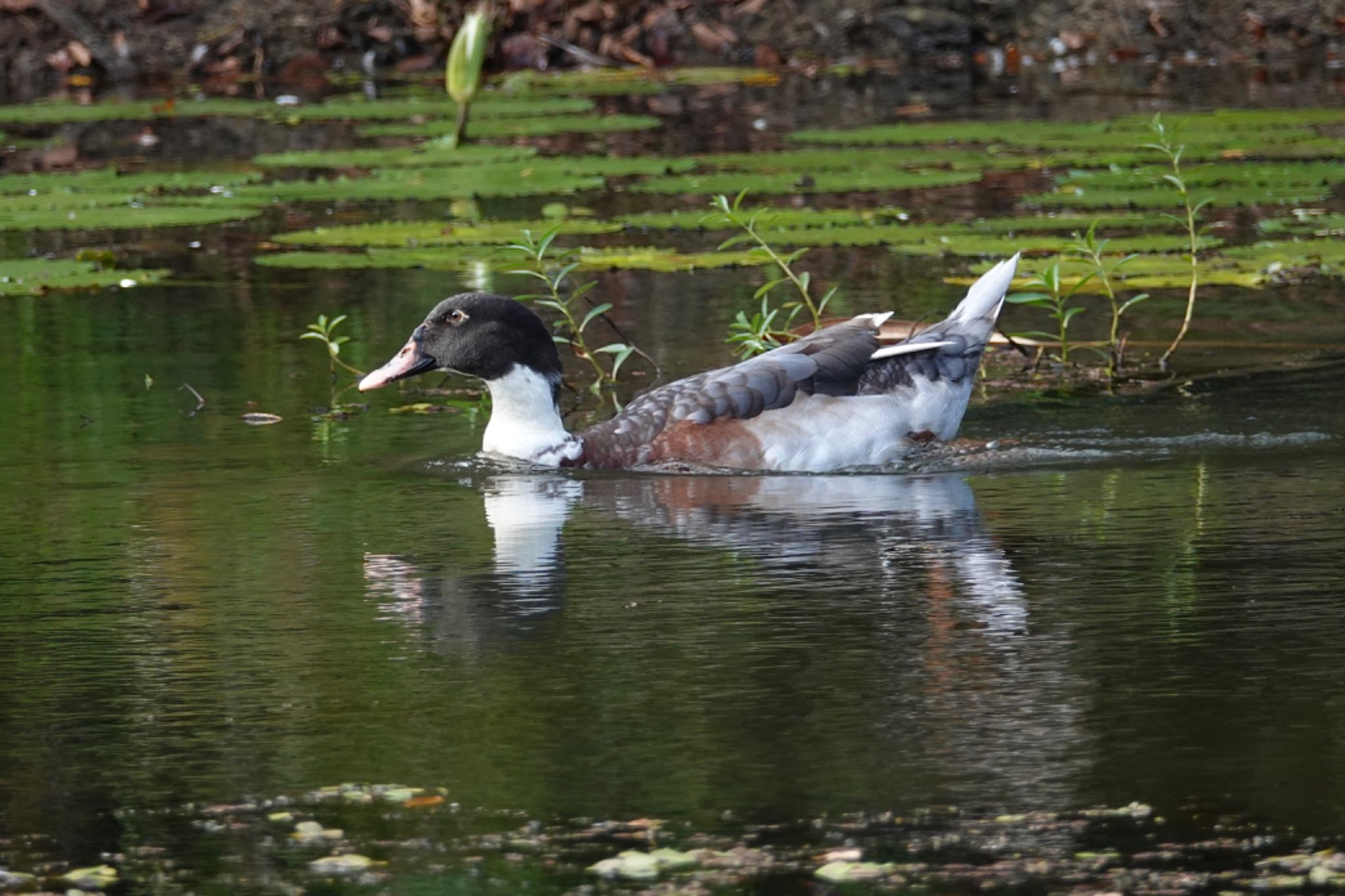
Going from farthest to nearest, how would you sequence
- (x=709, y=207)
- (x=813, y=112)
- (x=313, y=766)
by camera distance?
(x=813, y=112), (x=709, y=207), (x=313, y=766)

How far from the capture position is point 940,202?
1489cm

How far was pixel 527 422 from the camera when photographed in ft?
28.3

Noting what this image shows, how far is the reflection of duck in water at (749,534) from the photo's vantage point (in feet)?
21.2

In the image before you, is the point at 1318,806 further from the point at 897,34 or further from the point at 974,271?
the point at 897,34

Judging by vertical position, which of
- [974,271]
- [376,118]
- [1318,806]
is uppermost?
[376,118]

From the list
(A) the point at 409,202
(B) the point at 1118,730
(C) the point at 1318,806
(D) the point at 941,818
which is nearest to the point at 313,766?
(D) the point at 941,818

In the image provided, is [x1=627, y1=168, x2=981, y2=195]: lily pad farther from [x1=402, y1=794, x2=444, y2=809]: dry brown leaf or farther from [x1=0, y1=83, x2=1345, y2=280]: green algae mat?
[x1=402, y1=794, x2=444, y2=809]: dry brown leaf

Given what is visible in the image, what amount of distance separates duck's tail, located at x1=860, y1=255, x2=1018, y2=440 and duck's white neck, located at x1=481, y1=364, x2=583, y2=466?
1.07 meters

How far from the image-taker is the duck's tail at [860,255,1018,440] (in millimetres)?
8750

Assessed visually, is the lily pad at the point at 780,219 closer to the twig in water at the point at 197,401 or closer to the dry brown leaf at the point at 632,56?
the twig in water at the point at 197,401

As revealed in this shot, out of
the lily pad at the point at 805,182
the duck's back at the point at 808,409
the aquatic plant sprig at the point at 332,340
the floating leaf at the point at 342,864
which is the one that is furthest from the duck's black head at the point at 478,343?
the lily pad at the point at 805,182

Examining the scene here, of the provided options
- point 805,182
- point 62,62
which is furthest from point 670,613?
point 62,62

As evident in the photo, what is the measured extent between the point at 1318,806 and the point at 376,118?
16.8 meters

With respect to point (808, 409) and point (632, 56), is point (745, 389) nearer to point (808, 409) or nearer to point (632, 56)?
point (808, 409)
